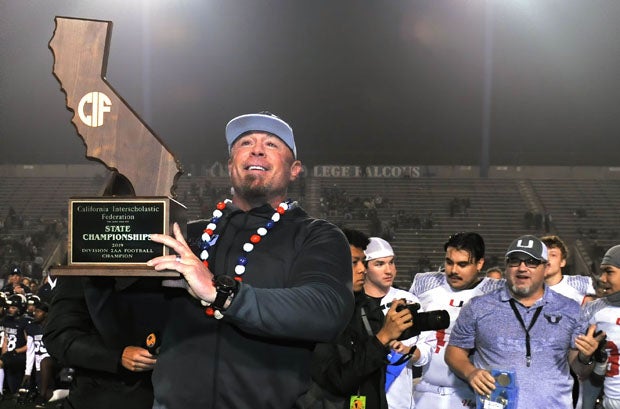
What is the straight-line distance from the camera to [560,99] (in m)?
34.8

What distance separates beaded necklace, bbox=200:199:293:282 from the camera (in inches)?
85.8

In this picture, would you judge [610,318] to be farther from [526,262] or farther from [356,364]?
[356,364]

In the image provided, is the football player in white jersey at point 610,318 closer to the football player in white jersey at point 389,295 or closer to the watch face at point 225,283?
the football player in white jersey at point 389,295

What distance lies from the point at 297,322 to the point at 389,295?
3465mm

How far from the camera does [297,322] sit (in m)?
1.97

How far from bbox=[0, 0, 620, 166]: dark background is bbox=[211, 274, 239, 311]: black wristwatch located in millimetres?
31036

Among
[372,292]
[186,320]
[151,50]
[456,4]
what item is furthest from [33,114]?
[186,320]

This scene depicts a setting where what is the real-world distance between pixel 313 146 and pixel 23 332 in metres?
23.8

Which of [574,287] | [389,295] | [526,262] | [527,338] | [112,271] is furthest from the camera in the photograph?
[574,287]

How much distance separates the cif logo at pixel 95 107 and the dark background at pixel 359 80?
3043cm

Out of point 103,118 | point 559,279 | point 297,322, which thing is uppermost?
point 103,118

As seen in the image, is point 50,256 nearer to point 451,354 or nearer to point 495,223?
point 495,223

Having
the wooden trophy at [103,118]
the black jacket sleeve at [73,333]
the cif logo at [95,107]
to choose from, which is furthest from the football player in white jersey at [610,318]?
the cif logo at [95,107]

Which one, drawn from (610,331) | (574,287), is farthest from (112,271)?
(574,287)
